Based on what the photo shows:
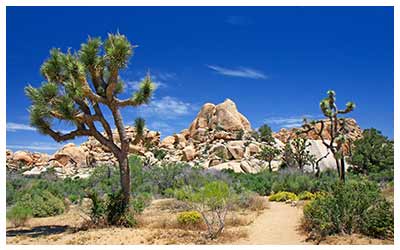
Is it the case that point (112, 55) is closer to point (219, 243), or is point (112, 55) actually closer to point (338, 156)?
point (219, 243)

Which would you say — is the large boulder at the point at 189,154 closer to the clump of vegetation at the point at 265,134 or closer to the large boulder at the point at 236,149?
the large boulder at the point at 236,149

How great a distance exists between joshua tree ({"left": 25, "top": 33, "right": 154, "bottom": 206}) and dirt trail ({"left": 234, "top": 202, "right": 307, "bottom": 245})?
3493mm

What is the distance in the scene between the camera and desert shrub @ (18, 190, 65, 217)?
43.7 feet

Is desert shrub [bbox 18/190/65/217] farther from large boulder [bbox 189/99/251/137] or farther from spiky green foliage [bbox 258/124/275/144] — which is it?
large boulder [bbox 189/99/251/137]

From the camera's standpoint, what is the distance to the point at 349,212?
26.8 ft

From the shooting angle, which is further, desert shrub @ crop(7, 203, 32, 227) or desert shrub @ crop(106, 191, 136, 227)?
desert shrub @ crop(7, 203, 32, 227)

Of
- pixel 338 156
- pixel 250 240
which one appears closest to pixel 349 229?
pixel 250 240

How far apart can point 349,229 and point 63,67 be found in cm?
777

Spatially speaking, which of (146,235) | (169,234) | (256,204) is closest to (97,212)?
(146,235)

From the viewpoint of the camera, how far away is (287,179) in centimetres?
2116

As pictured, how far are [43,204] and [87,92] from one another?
568 centimetres

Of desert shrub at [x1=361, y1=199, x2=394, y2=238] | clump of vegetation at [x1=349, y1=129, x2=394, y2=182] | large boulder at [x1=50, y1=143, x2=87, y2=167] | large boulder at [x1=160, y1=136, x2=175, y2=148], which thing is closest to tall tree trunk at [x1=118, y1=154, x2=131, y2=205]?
desert shrub at [x1=361, y1=199, x2=394, y2=238]

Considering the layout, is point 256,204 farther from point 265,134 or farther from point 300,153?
point 265,134
